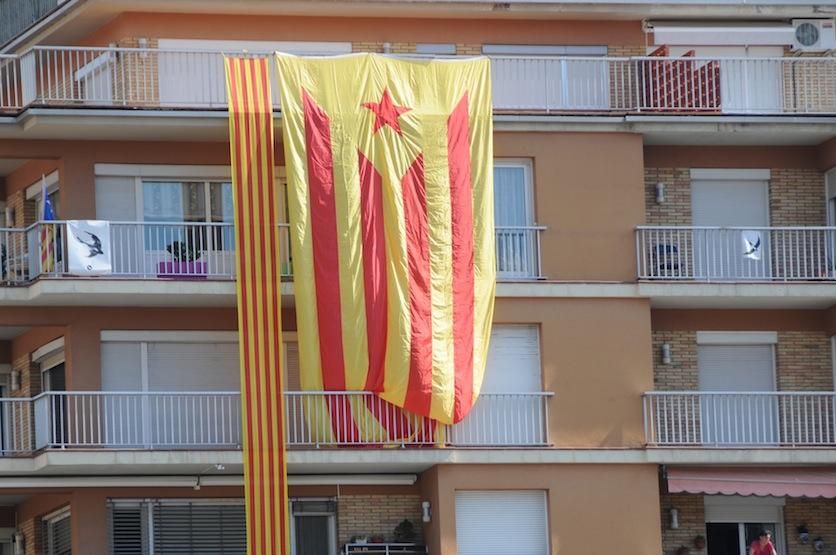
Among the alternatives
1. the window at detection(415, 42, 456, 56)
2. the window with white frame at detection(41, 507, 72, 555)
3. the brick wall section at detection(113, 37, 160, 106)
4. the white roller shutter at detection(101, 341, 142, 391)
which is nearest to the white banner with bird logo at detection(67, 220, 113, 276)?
the white roller shutter at detection(101, 341, 142, 391)

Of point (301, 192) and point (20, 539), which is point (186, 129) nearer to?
point (301, 192)

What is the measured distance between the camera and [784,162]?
47562 mm

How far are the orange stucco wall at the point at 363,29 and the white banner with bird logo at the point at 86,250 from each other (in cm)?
437

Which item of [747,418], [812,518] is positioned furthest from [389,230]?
[812,518]

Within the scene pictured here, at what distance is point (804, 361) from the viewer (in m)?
47.0

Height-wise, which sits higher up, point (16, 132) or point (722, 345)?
point (16, 132)

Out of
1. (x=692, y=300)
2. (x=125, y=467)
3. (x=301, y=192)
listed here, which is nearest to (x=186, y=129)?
(x=301, y=192)

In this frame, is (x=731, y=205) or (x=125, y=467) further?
(x=731, y=205)

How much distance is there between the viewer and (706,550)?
4581 cm

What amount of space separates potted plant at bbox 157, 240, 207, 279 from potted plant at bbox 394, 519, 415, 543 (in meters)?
5.88

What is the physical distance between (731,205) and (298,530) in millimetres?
10597

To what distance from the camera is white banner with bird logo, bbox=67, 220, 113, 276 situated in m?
43.6

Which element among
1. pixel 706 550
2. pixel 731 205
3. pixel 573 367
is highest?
pixel 731 205

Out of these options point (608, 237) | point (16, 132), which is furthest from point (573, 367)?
point (16, 132)
